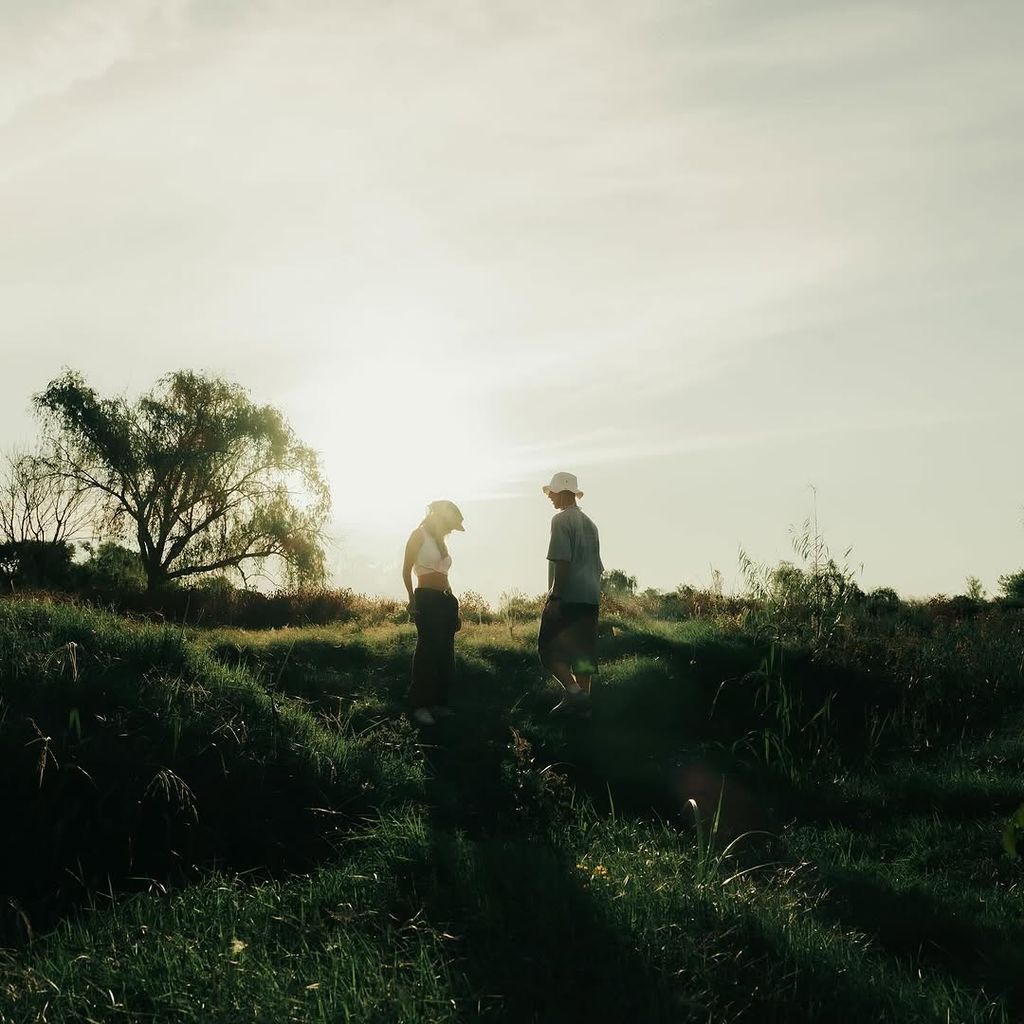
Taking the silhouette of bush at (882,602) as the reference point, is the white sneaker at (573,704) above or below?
below

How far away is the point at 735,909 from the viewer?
16.6ft

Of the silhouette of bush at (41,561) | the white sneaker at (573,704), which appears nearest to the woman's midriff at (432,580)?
the white sneaker at (573,704)

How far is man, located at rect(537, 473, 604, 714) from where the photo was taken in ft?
Result: 34.1

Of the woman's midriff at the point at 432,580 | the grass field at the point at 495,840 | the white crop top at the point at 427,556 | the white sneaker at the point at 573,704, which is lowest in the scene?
the grass field at the point at 495,840

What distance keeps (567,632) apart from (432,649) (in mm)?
1528

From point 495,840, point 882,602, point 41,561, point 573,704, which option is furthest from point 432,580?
point 41,561

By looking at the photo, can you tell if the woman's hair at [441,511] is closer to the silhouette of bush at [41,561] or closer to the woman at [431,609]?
the woman at [431,609]

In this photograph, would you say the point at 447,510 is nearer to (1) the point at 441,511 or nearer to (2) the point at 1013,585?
(1) the point at 441,511

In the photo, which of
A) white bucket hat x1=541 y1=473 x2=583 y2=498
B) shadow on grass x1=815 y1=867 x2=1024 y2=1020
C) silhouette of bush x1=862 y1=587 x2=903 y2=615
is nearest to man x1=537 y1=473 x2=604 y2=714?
white bucket hat x1=541 y1=473 x2=583 y2=498

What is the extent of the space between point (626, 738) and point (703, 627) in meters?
4.75

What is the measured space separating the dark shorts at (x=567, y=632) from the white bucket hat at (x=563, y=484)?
1.19 metres

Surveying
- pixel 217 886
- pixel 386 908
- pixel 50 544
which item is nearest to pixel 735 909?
pixel 386 908

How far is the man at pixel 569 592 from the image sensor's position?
1040 cm

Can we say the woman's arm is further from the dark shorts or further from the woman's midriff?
the dark shorts
